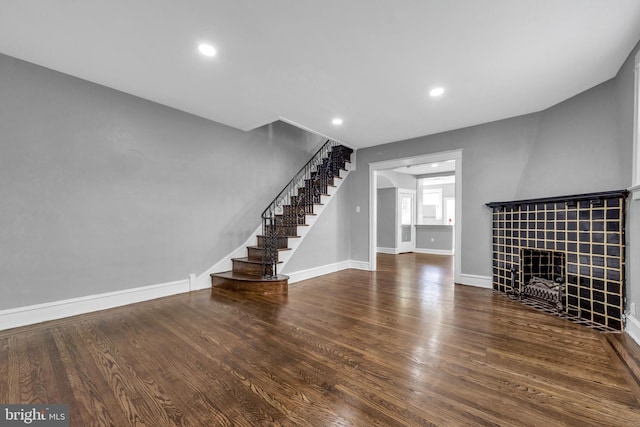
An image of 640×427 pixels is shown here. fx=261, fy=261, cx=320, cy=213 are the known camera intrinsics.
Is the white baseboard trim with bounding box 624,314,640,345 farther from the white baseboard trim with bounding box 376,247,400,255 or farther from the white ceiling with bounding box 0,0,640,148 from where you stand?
the white baseboard trim with bounding box 376,247,400,255

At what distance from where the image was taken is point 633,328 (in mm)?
2508

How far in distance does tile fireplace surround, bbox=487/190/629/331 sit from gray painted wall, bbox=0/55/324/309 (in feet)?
14.9

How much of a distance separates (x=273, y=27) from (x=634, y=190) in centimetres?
370

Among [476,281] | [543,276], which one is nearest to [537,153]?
[543,276]

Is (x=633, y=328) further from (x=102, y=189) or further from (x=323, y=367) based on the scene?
(x=102, y=189)

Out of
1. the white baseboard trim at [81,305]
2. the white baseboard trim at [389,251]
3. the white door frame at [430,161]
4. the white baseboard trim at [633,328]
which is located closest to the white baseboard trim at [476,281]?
the white door frame at [430,161]

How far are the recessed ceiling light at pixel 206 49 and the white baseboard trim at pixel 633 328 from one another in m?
4.79

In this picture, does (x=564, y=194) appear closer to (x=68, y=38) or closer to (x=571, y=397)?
(x=571, y=397)

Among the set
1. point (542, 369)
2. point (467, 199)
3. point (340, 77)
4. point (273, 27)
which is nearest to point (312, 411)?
point (542, 369)

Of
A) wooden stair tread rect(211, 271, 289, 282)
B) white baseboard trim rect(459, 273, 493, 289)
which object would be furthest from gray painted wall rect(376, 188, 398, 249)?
wooden stair tread rect(211, 271, 289, 282)

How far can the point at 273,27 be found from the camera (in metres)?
2.24

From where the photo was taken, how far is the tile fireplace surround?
2758 mm

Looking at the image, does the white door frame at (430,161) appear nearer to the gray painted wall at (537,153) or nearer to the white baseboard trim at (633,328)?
the gray painted wall at (537,153)

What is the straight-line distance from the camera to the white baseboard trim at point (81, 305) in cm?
270
